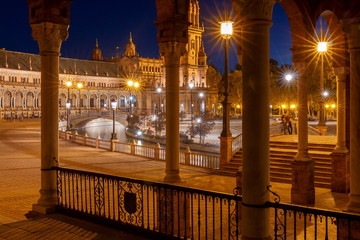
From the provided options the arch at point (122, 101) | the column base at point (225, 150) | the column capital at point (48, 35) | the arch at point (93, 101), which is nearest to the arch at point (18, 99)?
the arch at point (93, 101)

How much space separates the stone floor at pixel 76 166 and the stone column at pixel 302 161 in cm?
57

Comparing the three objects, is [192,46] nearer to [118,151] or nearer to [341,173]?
[118,151]

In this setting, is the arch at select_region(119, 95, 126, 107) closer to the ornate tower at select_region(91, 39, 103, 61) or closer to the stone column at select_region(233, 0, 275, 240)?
the ornate tower at select_region(91, 39, 103, 61)

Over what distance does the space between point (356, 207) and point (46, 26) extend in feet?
25.8

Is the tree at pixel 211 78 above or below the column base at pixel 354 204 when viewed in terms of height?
above

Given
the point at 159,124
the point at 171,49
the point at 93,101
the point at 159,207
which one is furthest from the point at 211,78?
the point at 159,207

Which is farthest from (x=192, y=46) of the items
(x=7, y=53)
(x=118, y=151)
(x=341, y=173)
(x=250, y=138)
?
(x=250, y=138)

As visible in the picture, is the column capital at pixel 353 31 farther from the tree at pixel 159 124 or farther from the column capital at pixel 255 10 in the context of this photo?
the tree at pixel 159 124

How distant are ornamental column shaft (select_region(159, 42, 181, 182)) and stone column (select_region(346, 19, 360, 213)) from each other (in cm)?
406

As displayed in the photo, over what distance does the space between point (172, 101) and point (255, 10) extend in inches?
185

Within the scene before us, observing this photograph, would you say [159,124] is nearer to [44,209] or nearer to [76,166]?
[76,166]

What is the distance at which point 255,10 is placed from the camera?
15.6 ft

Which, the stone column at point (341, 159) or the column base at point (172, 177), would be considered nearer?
the column base at point (172, 177)

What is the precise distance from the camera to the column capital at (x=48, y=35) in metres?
7.91
